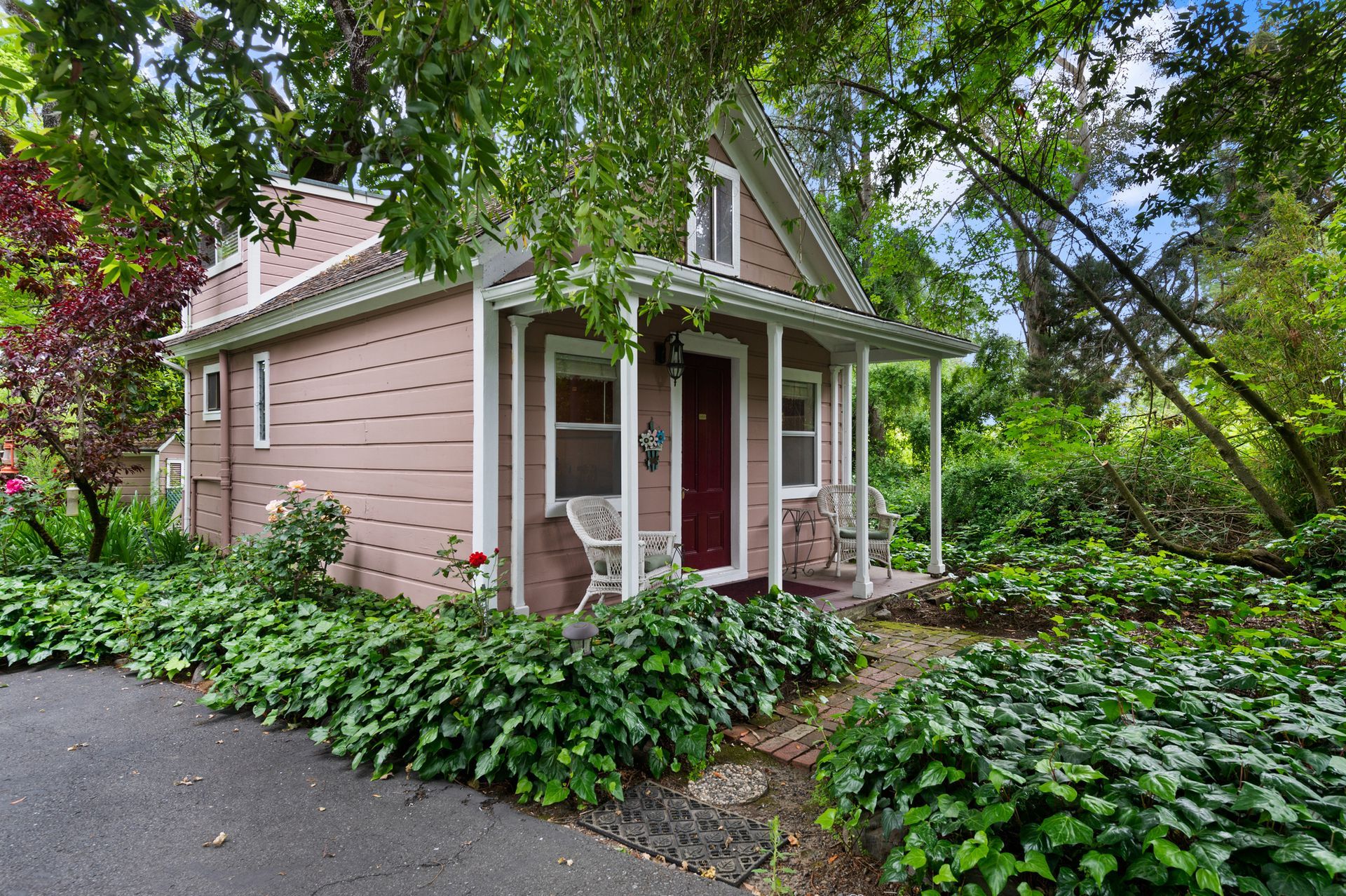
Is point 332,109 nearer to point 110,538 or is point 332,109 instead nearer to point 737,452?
point 737,452

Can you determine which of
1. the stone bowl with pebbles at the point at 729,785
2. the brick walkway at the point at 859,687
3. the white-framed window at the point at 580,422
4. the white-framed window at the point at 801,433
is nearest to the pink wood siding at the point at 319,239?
the white-framed window at the point at 580,422

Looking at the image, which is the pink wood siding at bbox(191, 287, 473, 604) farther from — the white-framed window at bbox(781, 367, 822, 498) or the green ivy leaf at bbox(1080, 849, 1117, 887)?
the green ivy leaf at bbox(1080, 849, 1117, 887)

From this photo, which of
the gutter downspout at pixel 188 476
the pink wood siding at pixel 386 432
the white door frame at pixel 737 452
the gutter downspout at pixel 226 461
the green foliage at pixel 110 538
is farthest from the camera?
the gutter downspout at pixel 188 476

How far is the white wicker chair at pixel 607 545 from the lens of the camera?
499cm

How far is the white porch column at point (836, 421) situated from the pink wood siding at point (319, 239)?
601 cm

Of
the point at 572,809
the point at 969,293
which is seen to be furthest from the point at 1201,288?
the point at 572,809

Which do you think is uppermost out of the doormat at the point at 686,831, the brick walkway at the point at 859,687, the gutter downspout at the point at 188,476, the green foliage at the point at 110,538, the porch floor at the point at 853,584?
the gutter downspout at the point at 188,476

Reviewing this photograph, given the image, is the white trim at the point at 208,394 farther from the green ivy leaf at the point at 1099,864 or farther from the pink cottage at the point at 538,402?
the green ivy leaf at the point at 1099,864

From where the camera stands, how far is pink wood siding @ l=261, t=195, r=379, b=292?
331 inches

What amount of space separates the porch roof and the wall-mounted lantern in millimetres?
638

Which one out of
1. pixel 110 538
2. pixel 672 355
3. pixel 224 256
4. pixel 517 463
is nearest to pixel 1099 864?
pixel 517 463

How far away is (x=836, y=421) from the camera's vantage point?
8.20 metres

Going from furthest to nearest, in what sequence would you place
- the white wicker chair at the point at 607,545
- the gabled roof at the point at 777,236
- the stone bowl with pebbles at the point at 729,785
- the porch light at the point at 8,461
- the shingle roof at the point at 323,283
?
the porch light at the point at 8,461, the gabled roof at the point at 777,236, the shingle roof at the point at 323,283, the white wicker chair at the point at 607,545, the stone bowl with pebbles at the point at 729,785

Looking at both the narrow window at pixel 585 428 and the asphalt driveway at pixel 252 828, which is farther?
the narrow window at pixel 585 428
